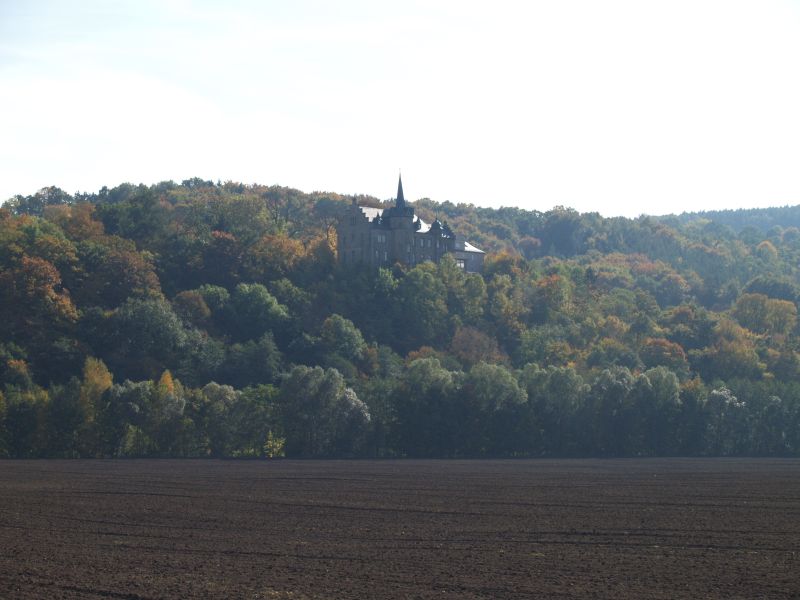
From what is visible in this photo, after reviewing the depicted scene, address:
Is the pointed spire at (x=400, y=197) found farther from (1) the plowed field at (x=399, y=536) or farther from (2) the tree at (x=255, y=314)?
(1) the plowed field at (x=399, y=536)

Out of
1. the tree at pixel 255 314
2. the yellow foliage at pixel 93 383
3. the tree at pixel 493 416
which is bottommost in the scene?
the tree at pixel 493 416

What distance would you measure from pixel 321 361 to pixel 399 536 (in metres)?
110

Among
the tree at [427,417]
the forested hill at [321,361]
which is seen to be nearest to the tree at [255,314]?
the forested hill at [321,361]

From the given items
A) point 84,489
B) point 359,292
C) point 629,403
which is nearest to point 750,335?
point 359,292

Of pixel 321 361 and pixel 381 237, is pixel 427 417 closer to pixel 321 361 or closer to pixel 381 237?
pixel 321 361

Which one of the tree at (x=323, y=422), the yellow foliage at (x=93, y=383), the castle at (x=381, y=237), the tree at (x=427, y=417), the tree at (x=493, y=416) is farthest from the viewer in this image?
the castle at (x=381, y=237)

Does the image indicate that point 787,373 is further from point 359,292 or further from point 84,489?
point 84,489

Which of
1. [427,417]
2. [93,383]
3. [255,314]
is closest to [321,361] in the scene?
[255,314]

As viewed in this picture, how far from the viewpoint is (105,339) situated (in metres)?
149

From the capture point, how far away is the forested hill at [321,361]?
115 metres

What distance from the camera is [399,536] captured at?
48750 mm

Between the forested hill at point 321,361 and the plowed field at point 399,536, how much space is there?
3319 centimetres

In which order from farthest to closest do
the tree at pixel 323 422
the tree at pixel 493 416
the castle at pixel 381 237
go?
the castle at pixel 381 237 < the tree at pixel 493 416 < the tree at pixel 323 422

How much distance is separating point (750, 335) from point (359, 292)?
62.2 metres
